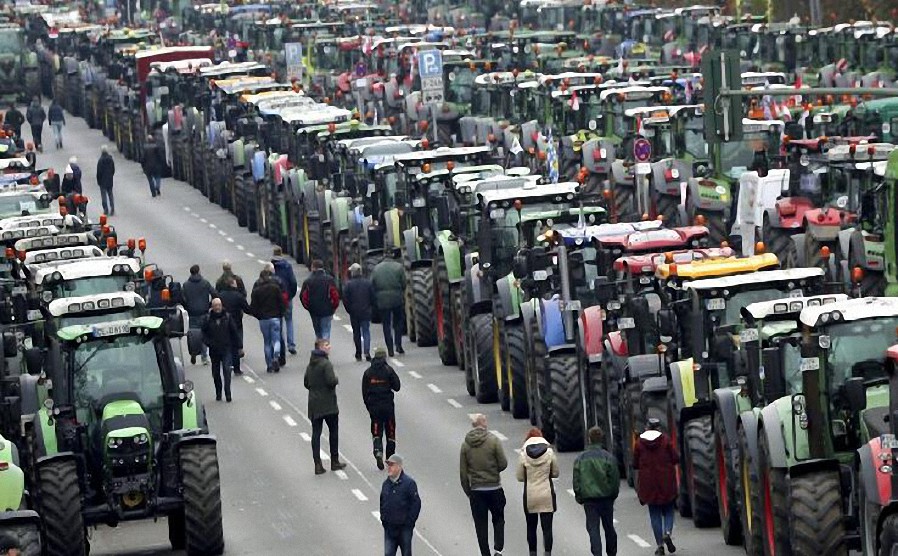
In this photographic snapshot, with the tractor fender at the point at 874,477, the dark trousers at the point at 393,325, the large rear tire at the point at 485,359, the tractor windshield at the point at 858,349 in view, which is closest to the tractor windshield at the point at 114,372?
the tractor windshield at the point at 858,349

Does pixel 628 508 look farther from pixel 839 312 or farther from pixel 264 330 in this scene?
pixel 264 330

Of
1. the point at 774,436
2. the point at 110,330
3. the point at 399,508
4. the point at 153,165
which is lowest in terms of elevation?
the point at 153,165

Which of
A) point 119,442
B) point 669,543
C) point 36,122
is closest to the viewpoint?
point 669,543

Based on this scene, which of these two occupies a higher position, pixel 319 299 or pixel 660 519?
pixel 660 519

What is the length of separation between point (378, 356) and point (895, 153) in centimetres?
626

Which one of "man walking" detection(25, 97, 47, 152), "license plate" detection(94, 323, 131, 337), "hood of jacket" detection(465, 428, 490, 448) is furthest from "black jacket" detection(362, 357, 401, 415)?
"man walking" detection(25, 97, 47, 152)

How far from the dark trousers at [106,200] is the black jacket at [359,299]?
777 inches

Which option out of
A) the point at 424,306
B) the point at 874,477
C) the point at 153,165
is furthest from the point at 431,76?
the point at 874,477

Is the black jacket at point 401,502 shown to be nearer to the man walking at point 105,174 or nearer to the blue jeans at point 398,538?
the blue jeans at point 398,538

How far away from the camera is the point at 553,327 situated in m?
32.5

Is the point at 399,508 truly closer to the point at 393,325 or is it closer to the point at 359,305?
the point at 359,305

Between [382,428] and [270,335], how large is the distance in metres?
7.56

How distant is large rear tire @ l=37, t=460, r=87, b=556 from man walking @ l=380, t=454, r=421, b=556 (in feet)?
9.41

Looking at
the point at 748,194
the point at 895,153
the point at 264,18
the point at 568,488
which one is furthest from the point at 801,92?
the point at 264,18
